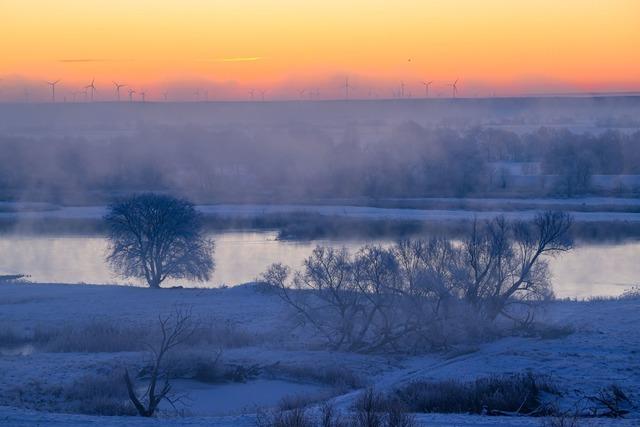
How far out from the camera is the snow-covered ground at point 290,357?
10742mm

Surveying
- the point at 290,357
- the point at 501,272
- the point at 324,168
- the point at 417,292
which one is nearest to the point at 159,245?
the point at 290,357

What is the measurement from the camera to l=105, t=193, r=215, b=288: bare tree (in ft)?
73.0

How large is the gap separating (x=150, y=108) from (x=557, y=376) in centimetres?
13810

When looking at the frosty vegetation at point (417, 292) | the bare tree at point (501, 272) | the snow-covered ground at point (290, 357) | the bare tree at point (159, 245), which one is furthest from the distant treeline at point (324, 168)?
the frosty vegetation at point (417, 292)

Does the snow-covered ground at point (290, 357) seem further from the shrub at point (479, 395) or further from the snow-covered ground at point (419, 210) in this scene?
the snow-covered ground at point (419, 210)

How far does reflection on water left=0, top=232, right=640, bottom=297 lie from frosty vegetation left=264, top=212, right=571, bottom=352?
494 centimetres

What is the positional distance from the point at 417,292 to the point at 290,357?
8.15 feet

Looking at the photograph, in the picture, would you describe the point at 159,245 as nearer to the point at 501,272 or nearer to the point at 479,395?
the point at 501,272

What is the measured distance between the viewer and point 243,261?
26000 mm

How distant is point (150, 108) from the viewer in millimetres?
145875

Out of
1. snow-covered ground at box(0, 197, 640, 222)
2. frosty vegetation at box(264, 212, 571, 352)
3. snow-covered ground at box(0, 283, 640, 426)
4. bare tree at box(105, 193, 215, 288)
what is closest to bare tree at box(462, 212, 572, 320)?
frosty vegetation at box(264, 212, 571, 352)

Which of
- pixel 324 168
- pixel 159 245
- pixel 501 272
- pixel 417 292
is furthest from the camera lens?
pixel 324 168

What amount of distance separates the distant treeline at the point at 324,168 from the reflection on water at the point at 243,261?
41.6ft

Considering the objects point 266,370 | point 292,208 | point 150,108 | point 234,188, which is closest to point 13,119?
point 150,108
